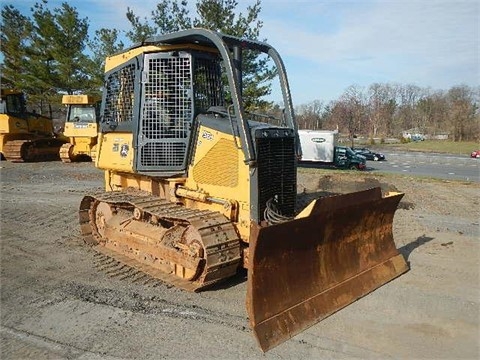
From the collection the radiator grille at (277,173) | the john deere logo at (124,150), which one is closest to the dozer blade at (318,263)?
the radiator grille at (277,173)

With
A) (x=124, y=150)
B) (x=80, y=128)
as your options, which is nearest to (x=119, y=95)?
(x=124, y=150)

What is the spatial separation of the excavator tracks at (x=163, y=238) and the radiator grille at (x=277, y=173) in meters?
0.62

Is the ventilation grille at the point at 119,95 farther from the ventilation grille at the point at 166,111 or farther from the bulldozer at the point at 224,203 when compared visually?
the ventilation grille at the point at 166,111

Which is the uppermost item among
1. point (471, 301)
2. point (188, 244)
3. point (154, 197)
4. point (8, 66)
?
point (8, 66)

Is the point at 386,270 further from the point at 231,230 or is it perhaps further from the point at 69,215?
the point at 69,215

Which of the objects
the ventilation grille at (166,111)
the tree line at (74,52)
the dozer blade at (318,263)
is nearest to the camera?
the dozer blade at (318,263)

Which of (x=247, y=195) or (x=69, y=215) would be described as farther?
(x=69, y=215)

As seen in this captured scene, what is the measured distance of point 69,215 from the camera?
8867 millimetres

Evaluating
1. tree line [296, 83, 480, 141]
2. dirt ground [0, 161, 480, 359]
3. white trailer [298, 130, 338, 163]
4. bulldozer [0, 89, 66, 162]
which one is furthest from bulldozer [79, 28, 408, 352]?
tree line [296, 83, 480, 141]

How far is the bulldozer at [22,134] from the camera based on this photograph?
1848 centimetres

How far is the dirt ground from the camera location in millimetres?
3826

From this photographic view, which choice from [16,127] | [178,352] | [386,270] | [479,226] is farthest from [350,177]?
[16,127]

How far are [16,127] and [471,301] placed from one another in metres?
19.6

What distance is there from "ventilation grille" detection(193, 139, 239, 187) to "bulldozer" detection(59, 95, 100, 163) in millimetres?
13905
